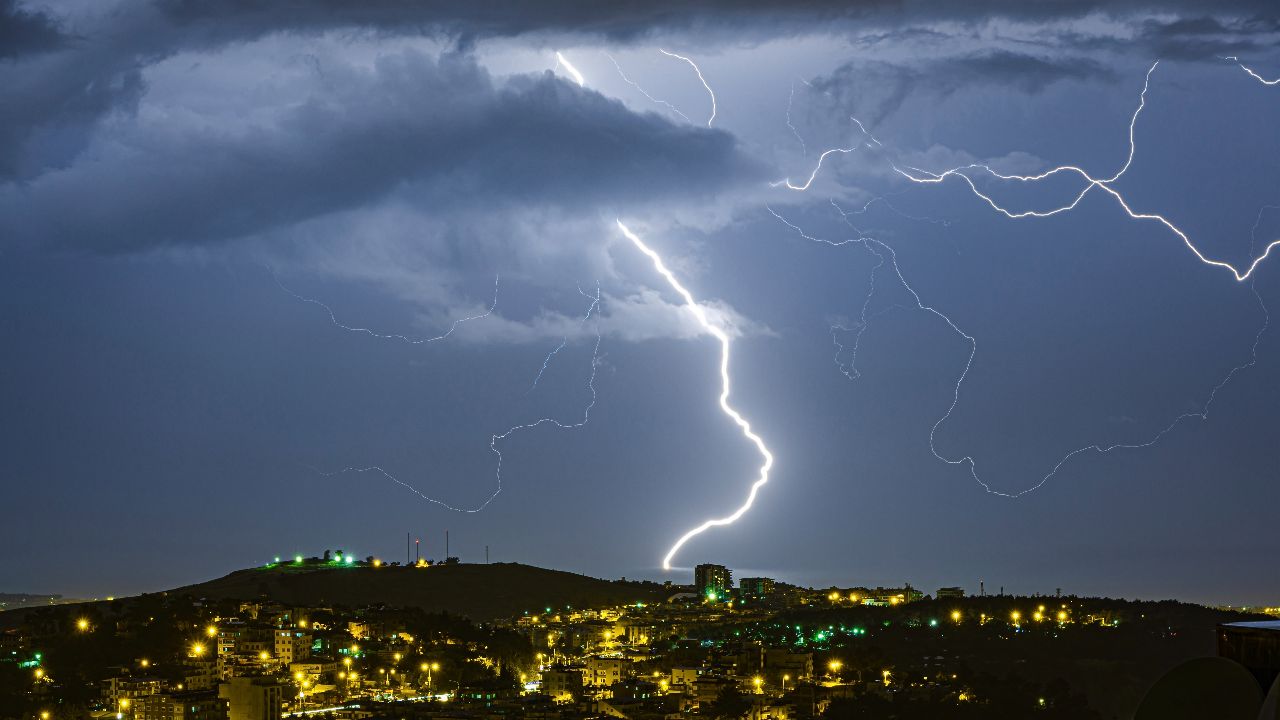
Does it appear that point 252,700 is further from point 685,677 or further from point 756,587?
point 756,587

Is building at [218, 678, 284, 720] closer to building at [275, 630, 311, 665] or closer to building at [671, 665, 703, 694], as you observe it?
building at [275, 630, 311, 665]

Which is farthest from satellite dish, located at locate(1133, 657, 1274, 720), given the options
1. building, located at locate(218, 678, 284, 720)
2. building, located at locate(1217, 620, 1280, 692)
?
building, located at locate(218, 678, 284, 720)

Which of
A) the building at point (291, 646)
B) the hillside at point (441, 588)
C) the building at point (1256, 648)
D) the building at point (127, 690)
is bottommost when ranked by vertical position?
the building at point (127, 690)

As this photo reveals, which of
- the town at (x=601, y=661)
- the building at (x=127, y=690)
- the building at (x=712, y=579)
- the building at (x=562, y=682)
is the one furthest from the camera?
the building at (x=712, y=579)

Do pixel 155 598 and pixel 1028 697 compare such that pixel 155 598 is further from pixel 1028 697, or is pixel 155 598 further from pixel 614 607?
pixel 1028 697

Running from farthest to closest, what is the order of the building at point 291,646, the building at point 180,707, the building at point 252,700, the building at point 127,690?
the building at point 291,646 → the building at point 252,700 → the building at point 127,690 → the building at point 180,707

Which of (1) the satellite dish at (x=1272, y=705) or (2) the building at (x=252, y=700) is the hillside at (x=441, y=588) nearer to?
(2) the building at (x=252, y=700)

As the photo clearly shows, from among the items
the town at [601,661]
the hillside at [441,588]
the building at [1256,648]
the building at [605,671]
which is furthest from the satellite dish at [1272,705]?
the hillside at [441,588]

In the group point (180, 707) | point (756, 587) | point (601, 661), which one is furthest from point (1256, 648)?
point (756, 587)

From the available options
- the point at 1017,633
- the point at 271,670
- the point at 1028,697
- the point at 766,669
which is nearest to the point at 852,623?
the point at 1017,633
